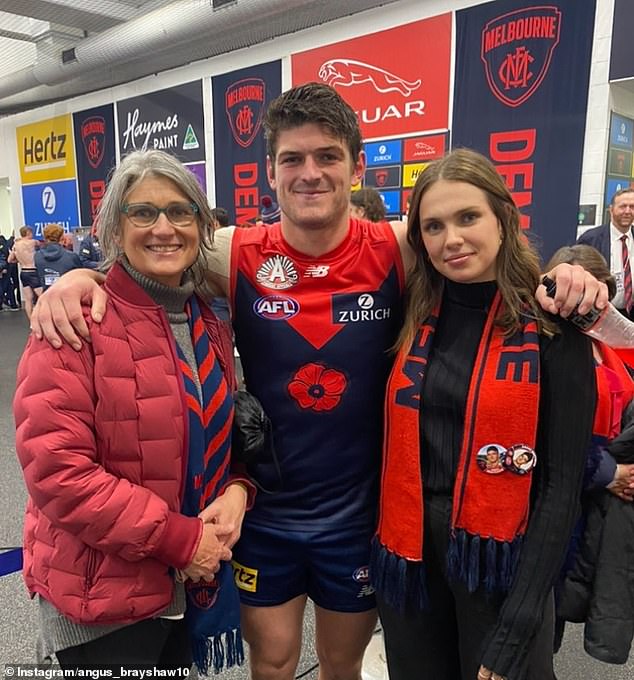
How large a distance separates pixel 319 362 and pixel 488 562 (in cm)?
52

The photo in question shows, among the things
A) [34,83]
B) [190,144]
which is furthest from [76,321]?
[34,83]

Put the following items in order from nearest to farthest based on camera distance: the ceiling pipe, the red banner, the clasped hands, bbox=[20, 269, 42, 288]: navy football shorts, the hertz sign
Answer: the clasped hands, the red banner, the ceiling pipe, bbox=[20, 269, 42, 288]: navy football shorts, the hertz sign

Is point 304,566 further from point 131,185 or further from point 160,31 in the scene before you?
point 160,31

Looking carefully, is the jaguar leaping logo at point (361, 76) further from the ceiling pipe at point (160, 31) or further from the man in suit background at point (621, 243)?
the man in suit background at point (621, 243)

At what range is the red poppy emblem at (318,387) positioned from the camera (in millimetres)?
1283

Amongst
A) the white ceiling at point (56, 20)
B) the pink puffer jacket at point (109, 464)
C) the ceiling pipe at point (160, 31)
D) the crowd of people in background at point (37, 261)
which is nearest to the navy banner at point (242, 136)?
the ceiling pipe at point (160, 31)

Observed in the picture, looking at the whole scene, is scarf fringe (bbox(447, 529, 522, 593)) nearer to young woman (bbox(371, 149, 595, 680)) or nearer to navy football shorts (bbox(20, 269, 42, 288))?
young woman (bbox(371, 149, 595, 680))

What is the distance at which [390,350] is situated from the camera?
1.28 m

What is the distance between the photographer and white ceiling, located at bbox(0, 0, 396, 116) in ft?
19.2

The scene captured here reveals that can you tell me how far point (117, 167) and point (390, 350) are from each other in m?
0.68

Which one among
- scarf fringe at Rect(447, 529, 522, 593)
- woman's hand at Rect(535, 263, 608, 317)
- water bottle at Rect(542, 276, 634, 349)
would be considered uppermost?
woman's hand at Rect(535, 263, 608, 317)

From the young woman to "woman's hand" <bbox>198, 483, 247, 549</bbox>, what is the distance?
0.31 metres

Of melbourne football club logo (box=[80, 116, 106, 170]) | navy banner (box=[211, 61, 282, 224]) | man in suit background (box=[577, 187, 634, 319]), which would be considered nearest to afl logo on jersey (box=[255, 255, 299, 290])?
man in suit background (box=[577, 187, 634, 319])

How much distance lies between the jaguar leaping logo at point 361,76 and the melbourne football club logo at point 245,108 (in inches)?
38.7
